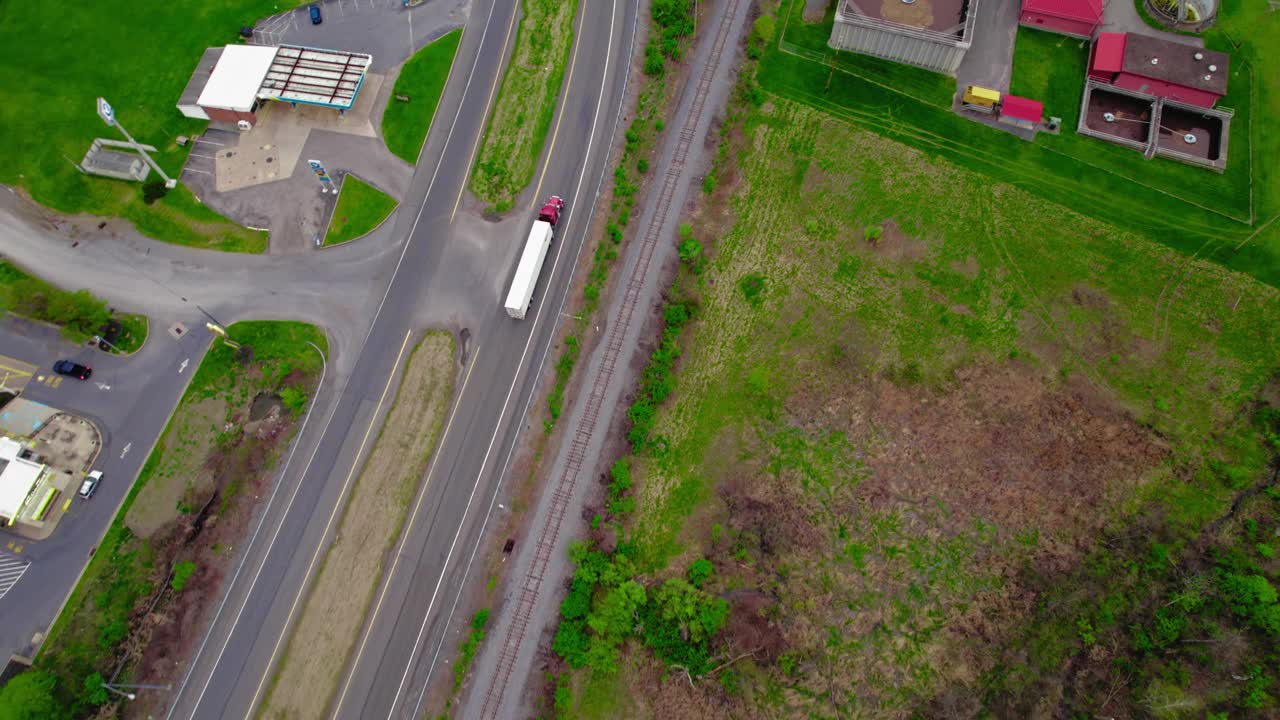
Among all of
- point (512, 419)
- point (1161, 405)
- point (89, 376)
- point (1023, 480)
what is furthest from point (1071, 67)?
point (89, 376)

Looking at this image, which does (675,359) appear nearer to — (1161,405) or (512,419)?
(512,419)

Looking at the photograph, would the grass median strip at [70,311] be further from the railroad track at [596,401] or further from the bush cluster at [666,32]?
the bush cluster at [666,32]

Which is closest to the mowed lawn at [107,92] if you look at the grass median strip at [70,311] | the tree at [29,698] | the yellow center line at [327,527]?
the grass median strip at [70,311]

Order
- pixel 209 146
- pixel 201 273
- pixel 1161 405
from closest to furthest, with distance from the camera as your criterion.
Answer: pixel 1161 405
pixel 201 273
pixel 209 146

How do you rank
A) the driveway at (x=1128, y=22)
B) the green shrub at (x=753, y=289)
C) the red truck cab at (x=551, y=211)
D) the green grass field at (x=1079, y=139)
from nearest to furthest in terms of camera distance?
the green shrub at (x=753, y=289), the red truck cab at (x=551, y=211), the green grass field at (x=1079, y=139), the driveway at (x=1128, y=22)

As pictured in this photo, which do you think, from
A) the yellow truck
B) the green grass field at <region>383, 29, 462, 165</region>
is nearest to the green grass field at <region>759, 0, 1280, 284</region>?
the yellow truck

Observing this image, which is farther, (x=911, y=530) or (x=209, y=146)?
(x=209, y=146)

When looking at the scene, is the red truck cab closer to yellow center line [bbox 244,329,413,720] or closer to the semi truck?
the semi truck
